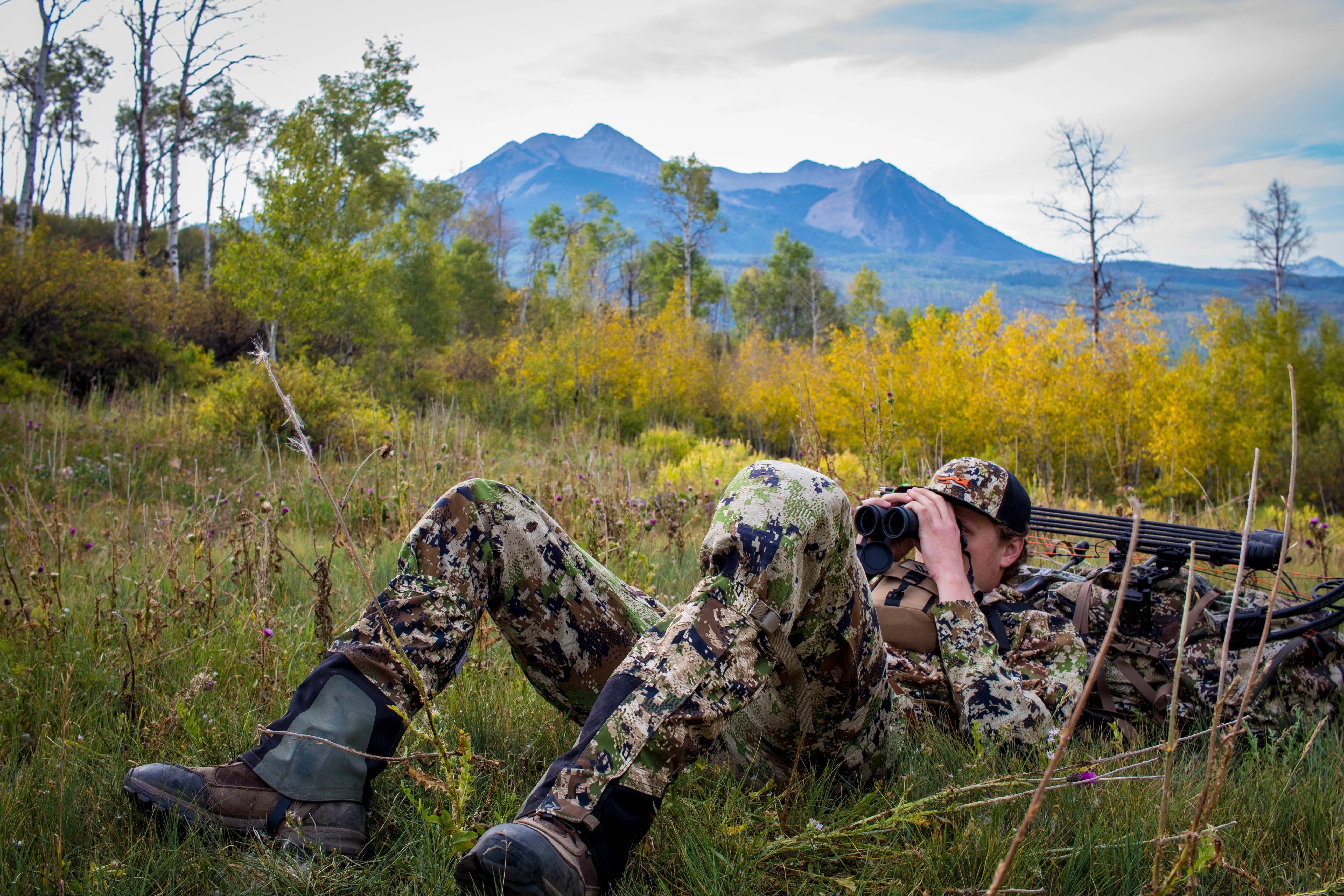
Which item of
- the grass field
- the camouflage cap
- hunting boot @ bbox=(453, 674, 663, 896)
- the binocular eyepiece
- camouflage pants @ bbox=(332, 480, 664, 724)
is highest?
the camouflage cap

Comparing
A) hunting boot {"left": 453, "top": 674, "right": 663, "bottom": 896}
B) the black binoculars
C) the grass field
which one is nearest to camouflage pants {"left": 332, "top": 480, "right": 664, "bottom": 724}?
the grass field

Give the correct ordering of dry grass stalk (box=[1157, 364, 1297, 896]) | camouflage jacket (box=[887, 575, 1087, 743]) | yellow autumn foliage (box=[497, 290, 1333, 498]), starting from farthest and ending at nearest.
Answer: yellow autumn foliage (box=[497, 290, 1333, 498]) < camouflage jacket (box=[887, 575, 1087, 743]) < dry grass stalk (box=[1157, 364, 1297, 896])

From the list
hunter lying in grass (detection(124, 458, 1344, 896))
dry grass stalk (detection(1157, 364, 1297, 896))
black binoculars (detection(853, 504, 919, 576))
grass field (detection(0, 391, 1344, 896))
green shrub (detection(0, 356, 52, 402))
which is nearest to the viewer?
dry grass stalk (detection(1157, 364, 1297, 896))

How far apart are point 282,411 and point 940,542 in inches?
329

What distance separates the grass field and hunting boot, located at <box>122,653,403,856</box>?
45mm

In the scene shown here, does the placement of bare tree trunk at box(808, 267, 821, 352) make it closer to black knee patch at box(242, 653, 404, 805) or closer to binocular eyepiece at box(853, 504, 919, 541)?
binocular eyepiece at box(853, 504, 919, 541)

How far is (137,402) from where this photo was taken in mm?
9180

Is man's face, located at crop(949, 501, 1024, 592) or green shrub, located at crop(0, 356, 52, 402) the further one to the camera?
green shrub, located at crop(0, 356, 52, 402)

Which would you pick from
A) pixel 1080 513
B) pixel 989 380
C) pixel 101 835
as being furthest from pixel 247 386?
pixel 989 380

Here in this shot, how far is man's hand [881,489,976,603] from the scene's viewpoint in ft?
5.94

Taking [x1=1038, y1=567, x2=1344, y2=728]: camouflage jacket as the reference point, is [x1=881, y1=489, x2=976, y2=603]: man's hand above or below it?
above

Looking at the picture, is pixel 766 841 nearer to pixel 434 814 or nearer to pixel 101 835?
pixel 434 814

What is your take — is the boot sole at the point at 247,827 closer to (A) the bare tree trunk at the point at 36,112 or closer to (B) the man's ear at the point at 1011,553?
(B) the man's ear at the point at 1011,553

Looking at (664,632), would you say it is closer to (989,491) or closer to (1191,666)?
(989,491)
